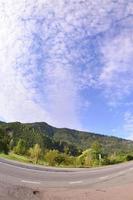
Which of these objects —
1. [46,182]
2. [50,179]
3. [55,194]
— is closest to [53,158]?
[50,179]

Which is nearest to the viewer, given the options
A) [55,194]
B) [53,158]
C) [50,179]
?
[55,194]

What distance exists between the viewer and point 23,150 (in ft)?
226

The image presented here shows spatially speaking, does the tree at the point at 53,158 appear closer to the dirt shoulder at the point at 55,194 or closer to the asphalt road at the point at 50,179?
the asphalt road at the point at 50,179

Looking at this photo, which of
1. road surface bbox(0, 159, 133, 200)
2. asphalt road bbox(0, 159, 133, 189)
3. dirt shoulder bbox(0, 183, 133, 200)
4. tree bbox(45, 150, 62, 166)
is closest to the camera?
dirt shoulder bbox(0, 183, 133, 200)

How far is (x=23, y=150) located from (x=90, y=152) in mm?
13564

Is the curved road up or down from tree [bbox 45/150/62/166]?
down

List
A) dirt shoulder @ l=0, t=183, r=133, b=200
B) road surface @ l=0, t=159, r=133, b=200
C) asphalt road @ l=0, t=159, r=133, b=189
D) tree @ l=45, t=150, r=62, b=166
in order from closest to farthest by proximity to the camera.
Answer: dirt shoulder @ l=0, t=183, r=133, b=200 < road surface @ l=0, t=159, r=133, b=200 < asphalt road @ l=0, t=159, r=133, b=189 < tree @ l=45, t=150, r=62, b=166

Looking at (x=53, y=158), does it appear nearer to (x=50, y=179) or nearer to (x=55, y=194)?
(x=50, y=179)

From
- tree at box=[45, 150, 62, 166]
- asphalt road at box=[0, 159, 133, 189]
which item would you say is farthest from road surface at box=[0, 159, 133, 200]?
tree at box=[45, 150, 62, 166]

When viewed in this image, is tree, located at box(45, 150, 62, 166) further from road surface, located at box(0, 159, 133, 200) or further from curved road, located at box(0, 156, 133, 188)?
road surface, located at box(0, 159, 133, 200)

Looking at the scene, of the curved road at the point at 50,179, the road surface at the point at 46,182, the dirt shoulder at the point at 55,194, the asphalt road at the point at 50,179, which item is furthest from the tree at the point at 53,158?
the dirt shoulder at the point at 55,194

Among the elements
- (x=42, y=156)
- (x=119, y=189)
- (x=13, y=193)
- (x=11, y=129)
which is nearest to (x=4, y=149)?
(x=42, y=156)

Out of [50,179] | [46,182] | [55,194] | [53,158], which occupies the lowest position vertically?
[55,194]

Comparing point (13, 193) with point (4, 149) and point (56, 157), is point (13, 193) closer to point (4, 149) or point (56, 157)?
point (56, 157)
